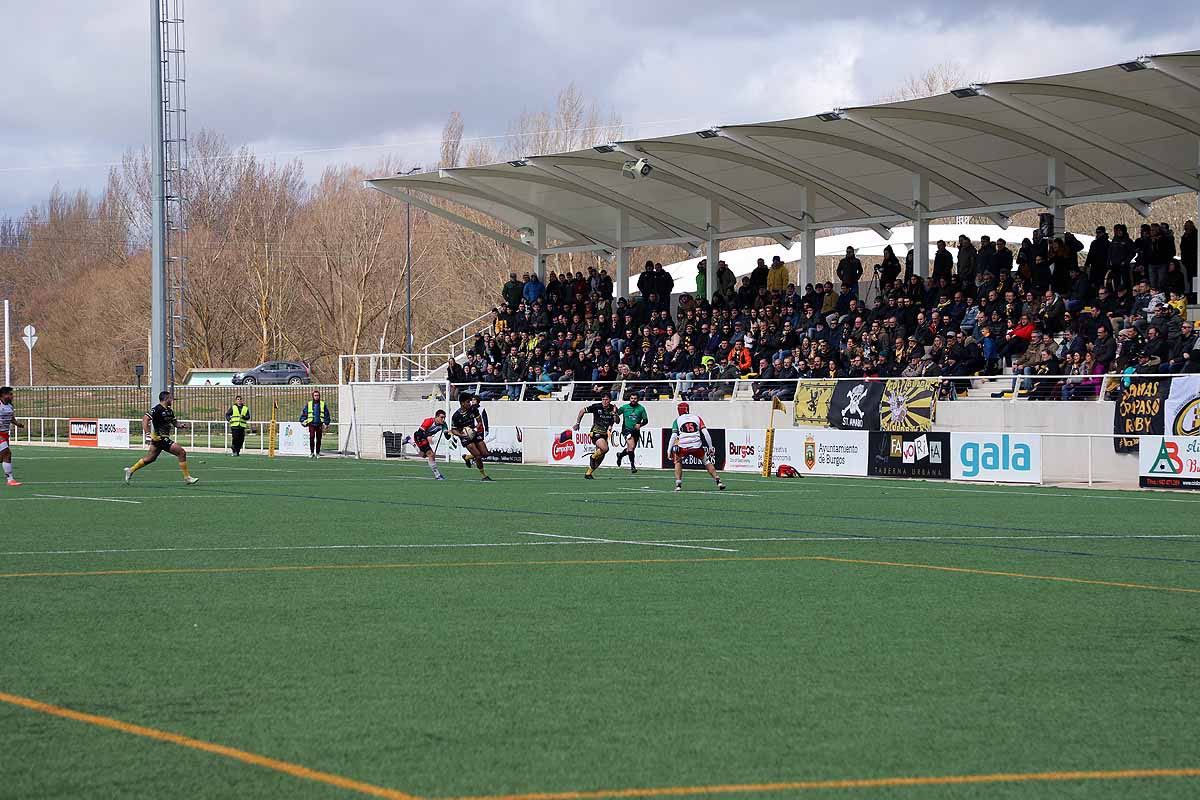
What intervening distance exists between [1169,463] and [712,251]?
23.1 metres

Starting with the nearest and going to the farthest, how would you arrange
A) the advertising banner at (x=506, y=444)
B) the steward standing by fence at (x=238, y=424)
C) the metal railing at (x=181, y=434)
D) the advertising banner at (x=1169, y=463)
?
the advertising banner at (x=1169, y=463) → the advertising banner at (x=506, y=444) → the steward standing by fence at (x=238, y=424) → the metal railing at (x=181, y=434)

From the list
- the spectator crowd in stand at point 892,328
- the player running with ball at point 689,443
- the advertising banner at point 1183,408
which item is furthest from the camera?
the spectator crowd in stand at point 892,328

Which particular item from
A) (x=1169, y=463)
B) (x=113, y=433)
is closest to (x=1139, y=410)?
(x=1169, y=463)

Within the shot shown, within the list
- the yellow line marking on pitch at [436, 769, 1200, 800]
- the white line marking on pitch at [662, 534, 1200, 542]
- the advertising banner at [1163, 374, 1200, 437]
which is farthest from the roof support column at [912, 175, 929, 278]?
the yellow line marking on pitch at [436, 769, 1200, 800]

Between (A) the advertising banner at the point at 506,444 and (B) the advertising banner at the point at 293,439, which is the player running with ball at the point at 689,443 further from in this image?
(B) the advertising banner at the point at 293,439

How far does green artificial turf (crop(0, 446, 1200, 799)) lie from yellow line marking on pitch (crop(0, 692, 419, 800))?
0.23 feet

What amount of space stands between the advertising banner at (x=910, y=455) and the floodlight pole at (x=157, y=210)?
73.8 feet

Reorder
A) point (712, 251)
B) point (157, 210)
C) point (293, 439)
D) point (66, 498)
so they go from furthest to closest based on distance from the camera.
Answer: point (293, 439), point (712, 251), point (157, 210), point (66, 498)

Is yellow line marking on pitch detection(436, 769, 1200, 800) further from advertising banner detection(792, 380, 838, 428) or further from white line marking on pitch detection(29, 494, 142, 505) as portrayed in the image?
advertising banner detection(792, 380, 838, 428)

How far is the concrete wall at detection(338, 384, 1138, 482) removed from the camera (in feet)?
91.4

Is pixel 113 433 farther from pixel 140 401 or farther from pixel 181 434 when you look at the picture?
pixel 140 401

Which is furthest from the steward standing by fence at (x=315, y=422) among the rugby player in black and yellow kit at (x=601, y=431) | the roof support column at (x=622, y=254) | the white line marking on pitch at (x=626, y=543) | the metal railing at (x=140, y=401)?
the white line marking on pitch at (x=626, y=543)

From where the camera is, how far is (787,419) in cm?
3416

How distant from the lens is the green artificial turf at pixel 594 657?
601cm
